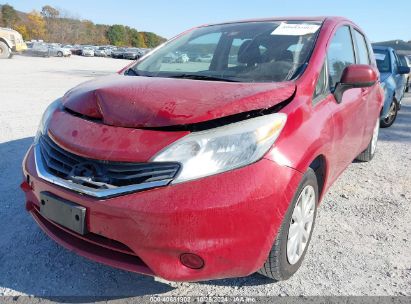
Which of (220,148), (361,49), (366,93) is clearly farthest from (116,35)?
(220,148)

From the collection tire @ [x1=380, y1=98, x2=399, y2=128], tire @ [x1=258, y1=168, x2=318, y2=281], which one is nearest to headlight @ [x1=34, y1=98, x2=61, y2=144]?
tire @ [x1=258, y1=168, x2=318, y2=281]

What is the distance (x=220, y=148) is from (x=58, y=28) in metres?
95.1

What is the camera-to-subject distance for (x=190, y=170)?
171 cm

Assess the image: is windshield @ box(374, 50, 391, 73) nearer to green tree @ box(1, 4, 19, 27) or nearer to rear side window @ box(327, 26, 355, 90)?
rear side window @ box(327, 26, 355, 90)

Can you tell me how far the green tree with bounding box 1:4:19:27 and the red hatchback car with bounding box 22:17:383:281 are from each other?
3749 inches

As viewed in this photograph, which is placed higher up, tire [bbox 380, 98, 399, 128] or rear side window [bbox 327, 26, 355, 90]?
rear side window [bbox 327, 26, 355, 90]

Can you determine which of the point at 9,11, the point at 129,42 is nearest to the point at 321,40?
the point at 9,11

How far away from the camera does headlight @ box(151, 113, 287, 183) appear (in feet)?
5.66

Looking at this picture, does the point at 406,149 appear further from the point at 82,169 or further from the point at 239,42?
the point at 82,169

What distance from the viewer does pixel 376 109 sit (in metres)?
3.97

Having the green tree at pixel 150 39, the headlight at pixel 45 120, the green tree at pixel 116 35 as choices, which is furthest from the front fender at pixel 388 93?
the green tree at pixel 150 39

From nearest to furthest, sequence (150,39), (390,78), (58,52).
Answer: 1. (390,78)
2. (58,52)
3. (150,39)

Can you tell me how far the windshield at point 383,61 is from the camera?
669 centimetres

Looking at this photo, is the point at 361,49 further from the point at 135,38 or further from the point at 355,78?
the point at 135,38
